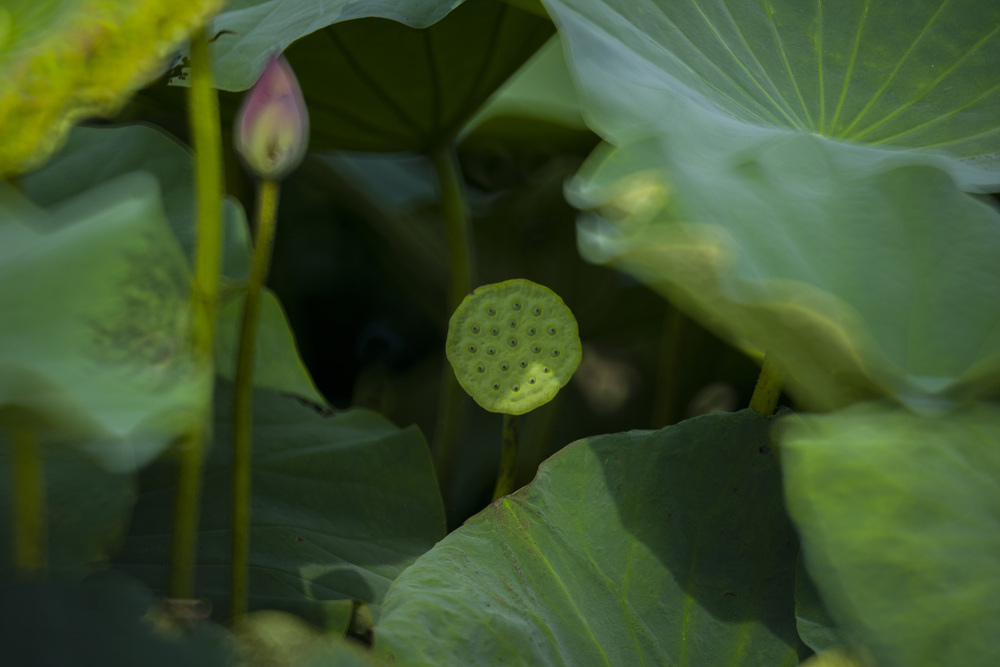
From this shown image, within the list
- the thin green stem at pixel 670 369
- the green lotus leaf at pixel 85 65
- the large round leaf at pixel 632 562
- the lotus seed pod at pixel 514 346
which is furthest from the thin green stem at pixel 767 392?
the green lotus leaf at pixel 85 65

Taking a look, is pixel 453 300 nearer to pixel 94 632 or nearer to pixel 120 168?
pixel 120 168

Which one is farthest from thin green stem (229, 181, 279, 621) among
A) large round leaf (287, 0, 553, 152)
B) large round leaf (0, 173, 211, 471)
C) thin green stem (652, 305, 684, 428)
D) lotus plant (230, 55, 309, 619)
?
thin green stem (652, 305, 684, 428)

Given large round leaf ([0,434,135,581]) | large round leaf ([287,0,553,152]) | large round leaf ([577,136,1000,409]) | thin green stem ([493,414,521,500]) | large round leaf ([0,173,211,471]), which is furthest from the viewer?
large round leaf ([287,0,553,152])

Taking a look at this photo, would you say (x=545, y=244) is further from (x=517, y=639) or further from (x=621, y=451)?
(x=517, y=639)

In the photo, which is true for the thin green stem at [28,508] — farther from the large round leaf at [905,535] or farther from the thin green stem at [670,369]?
the thin green stem at [670,369]

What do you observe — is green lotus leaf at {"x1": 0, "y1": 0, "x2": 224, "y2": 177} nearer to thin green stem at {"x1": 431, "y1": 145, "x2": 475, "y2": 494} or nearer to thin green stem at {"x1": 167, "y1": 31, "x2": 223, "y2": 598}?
thin green stem at {"x1": 167, "y1": 31, "x2": 223, "y2": 598}

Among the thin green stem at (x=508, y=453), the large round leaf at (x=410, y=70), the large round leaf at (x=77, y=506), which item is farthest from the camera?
the large round leaf at (x=410, y=70)

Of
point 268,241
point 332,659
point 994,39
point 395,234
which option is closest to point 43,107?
point 268,241
